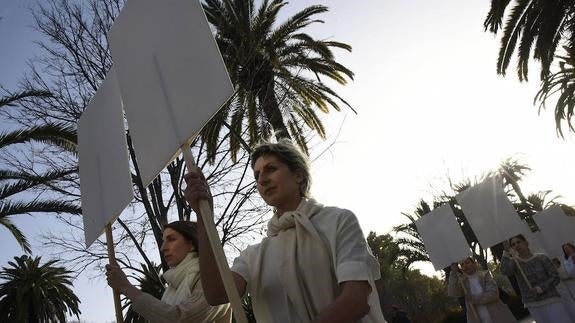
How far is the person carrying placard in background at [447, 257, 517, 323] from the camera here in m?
6.98

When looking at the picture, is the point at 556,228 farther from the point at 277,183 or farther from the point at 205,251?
the point at 205,251

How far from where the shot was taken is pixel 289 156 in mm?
2027

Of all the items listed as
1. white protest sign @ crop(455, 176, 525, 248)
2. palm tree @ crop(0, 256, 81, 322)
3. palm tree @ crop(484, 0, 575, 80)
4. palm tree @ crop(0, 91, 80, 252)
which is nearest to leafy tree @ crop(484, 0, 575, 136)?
palm tree @ crop(484, 0, 575, 80)

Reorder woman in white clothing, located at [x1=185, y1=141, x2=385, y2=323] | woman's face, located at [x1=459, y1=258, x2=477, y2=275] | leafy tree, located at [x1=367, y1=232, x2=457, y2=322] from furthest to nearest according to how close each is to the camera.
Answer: leafy tree, located at [x1=367, y1=232, x2=457, y2=322]
woman's face, located at [x1=459, y1=258, x2=477, y2=275]
woman in white clothing, located at [x1=185, y1=141, x2=385, y2=323]

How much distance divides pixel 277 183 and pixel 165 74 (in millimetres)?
621

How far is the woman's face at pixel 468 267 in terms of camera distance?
748 cm

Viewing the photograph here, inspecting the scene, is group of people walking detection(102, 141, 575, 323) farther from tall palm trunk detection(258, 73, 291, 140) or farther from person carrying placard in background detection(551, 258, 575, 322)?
tall palm trunk detection(258, 73, 291, 140)

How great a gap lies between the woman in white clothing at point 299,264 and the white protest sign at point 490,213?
6.63 m

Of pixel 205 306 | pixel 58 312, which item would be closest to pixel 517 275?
pixel 205 306

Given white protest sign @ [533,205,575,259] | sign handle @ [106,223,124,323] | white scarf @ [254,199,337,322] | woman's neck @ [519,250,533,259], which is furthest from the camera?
white protest sign @ [533,205,575,259]

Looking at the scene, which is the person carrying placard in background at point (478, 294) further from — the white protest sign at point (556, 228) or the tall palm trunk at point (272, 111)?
the tall palm trunk at point (272, 111)

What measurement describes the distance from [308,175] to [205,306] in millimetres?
1009

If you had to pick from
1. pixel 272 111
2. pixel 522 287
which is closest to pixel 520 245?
pixel 522 287

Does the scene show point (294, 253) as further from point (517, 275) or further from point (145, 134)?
point (517, 275)
